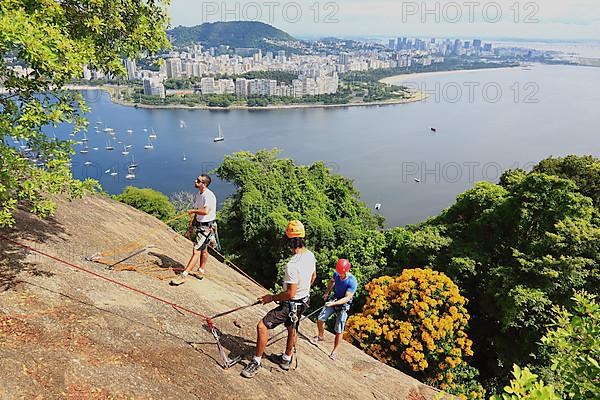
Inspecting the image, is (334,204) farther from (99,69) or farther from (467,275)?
(99,69)

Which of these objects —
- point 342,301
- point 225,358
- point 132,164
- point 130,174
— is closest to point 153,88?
point 132,164

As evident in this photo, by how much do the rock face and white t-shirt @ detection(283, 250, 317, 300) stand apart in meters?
1.24

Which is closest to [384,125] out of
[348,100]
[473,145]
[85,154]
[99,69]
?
[473,145]

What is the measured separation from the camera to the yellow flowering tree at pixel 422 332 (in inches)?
376

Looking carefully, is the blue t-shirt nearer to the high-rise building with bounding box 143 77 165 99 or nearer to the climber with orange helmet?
the climber with orange helmet

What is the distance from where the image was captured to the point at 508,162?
6316 cm

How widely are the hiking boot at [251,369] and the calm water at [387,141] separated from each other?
1600 inches

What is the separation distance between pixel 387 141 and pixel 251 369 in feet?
254

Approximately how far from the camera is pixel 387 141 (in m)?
79.6

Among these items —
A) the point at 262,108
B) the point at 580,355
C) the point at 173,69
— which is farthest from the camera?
the point at 173,69

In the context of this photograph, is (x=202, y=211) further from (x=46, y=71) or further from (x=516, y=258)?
(x=516, y=258)

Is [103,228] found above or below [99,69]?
below

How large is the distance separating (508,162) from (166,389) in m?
67.1

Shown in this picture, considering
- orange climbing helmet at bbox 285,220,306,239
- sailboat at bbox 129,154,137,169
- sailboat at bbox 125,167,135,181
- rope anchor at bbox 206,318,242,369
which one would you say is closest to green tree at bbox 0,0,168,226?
rope anchor at bbox 206,318,242,369
